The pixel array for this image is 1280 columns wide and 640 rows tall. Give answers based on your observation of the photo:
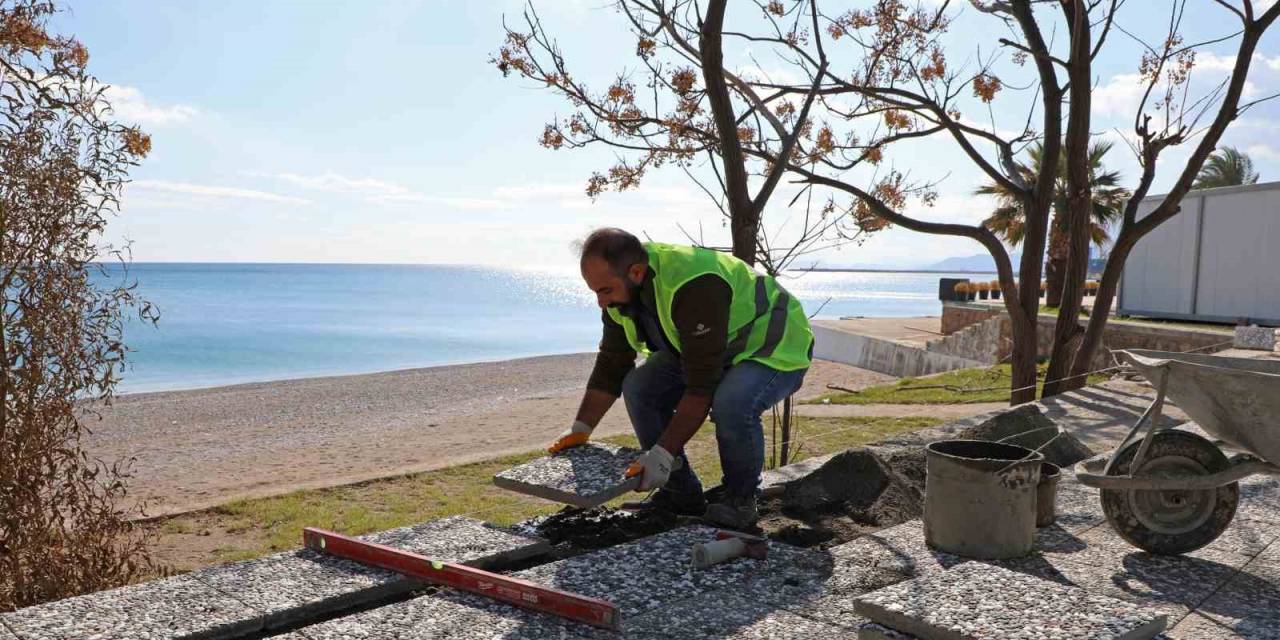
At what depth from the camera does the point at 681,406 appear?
3.83 metres

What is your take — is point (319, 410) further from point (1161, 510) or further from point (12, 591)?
point (1161, 510)

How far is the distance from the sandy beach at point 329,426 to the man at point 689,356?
191 inches

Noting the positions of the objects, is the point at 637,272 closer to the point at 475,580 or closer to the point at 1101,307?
the point at 475,580

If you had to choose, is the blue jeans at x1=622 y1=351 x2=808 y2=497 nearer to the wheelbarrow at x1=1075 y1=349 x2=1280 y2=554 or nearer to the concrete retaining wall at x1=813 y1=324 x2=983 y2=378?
the wheelbarrow at x1=1075 y1=349 x2=1280 y2=554

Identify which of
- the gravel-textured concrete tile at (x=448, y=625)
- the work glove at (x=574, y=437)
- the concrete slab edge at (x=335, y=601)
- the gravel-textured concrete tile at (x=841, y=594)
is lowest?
the concrete slab edge at (x=335, y=601)

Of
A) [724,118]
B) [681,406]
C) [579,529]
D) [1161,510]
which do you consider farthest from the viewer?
[724,118]

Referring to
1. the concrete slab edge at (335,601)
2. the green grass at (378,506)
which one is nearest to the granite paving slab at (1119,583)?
the concrete slab edge at (335,601)

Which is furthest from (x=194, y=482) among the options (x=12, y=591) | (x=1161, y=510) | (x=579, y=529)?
(x=1161, y=510)

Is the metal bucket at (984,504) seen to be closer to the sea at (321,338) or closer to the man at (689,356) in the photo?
the man at (689,356)

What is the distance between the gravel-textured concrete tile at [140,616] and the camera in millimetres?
2729

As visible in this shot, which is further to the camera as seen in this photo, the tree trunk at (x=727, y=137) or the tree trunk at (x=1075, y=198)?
the tree trunk at (x=1075, y=198)

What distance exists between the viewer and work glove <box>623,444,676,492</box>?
12.3ft

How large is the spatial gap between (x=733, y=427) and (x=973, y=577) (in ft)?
4.37

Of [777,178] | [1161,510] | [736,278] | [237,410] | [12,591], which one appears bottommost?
[237,410]
